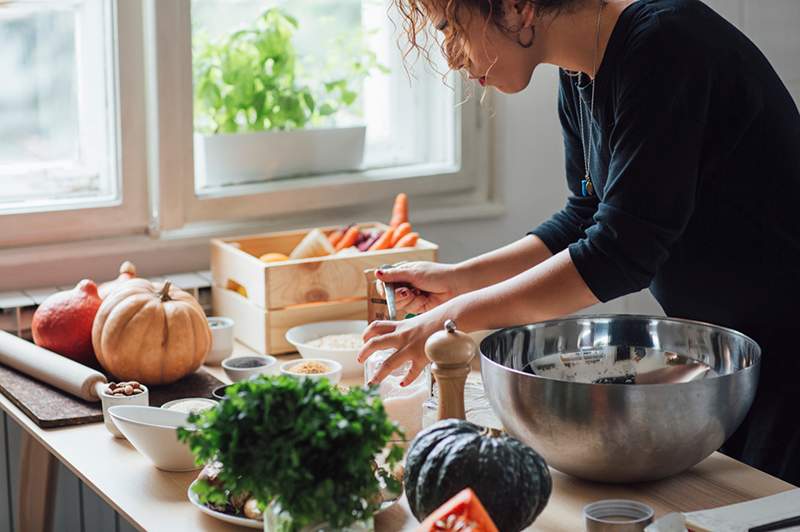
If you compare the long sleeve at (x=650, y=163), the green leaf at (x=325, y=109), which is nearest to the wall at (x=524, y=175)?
the green leaf at (x=325, y=109)

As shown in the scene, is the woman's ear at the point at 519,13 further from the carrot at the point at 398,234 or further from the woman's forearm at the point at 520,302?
the carrot at the point at 398,234

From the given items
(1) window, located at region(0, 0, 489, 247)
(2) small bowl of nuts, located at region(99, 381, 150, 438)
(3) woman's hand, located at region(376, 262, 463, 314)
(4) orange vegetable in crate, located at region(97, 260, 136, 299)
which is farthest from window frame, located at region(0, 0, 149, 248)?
(3) woman's hand, located at region(376, 262, 463, 314)

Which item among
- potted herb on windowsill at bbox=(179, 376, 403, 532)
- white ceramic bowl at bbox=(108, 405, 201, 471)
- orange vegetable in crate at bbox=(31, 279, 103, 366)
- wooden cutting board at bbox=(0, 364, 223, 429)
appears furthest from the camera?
orange vegetable in crate at bbox=(31, 279, 103, 366)

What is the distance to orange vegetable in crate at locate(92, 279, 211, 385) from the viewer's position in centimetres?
183

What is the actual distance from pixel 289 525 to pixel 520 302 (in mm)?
571

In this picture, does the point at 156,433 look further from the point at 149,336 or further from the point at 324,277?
the point at 324,277

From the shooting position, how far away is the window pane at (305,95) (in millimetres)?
2471

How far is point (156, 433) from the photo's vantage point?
57.4 inches

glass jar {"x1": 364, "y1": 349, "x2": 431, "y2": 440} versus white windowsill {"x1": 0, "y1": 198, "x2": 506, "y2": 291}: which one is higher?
white windowsill {"x1": 0, "y1": 198, "x2": 506, "y2": 291}

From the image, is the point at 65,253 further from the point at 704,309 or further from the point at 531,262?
the point at 704,309

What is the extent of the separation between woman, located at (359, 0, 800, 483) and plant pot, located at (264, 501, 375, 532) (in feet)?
1.29

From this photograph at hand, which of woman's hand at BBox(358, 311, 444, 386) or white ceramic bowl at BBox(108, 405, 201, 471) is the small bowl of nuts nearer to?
white ceramic bowl at BBox(108, 405, 201, 471)

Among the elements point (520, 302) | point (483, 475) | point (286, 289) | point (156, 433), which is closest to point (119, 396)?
point (156, 433)

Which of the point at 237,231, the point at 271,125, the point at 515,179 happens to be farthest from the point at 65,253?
the point at 515,179
